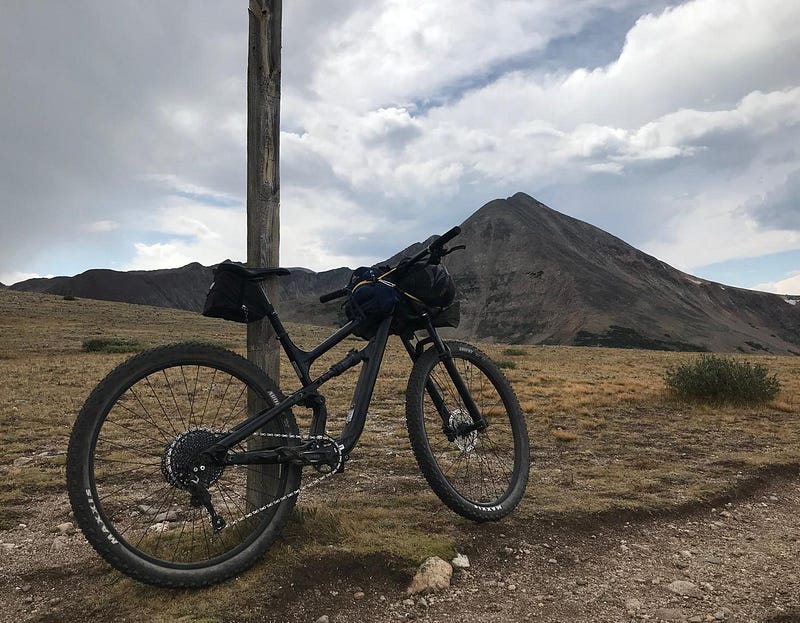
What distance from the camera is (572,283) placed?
16700cm

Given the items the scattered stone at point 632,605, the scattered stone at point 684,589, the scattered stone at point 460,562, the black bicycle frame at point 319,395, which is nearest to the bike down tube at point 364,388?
the black bicycle frame at point 319,395

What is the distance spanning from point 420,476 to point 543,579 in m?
2.39

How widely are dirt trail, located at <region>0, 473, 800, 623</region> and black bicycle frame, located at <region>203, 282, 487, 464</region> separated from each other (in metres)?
0.74

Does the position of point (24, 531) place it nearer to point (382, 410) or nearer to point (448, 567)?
point (448, 567)

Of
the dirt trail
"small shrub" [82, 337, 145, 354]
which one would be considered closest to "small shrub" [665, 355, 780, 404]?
the dirt trail

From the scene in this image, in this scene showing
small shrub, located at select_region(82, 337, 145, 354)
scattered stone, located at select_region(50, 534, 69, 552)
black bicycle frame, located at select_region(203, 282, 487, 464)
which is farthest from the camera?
small shrub, located at select_region(82, 337, 145, 354)

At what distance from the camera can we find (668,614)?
2895 millimetres

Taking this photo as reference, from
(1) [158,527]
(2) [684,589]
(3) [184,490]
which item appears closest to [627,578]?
(2) [684,589]

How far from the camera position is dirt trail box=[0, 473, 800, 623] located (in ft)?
9.44

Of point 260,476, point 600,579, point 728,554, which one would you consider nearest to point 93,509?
point 260,476

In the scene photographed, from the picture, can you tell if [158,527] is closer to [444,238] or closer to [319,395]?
[319,395]

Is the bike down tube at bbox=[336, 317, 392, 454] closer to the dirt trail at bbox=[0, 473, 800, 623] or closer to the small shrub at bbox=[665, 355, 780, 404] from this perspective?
the dirt trail at bbox=[0, 473, 800, 623]

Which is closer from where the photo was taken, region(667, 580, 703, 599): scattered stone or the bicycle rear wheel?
the bicycle rear wheel

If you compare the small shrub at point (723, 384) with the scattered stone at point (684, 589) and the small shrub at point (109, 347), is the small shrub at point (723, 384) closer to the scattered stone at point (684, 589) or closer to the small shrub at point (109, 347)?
the scattered stone at point (684, 589)
